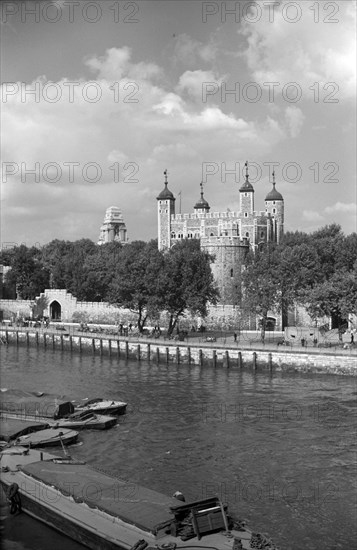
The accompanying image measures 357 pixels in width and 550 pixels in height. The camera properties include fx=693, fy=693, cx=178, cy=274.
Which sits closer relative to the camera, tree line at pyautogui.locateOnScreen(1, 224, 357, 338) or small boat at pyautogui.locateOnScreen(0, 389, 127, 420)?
small boat at pyautogui.locateOnScreen(0, 389, 127, 420)

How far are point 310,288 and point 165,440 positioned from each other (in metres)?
31.9

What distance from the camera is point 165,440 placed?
27922 mm

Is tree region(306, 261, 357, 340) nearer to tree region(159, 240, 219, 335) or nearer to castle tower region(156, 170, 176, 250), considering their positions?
tree region(159, 240, 219, 335)

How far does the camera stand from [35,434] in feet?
89.4

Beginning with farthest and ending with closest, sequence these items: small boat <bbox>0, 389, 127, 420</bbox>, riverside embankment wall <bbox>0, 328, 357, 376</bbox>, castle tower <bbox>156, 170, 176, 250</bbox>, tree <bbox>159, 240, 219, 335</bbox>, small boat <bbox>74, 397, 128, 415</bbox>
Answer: castle tower <bbox>156, 170, 176, 250</bbox> < tree <bbox>159, 240, 219, 335</bbox> < riverside embankment wall <bbox>0, 328, 357, 376</bbox> < small boat <bbox>74, 397, 128, 415</bbox> < small boat <bbox>0, 389, 127, 420</bbox>

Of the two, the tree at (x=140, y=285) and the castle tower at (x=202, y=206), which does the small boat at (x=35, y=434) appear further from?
the castle tower at (x=202, y=206)

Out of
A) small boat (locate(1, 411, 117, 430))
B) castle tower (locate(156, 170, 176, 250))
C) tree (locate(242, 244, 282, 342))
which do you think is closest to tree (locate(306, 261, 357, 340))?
tree (locate(242, 244, 282, 342))

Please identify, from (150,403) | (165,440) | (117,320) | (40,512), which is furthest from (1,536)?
(117,320)

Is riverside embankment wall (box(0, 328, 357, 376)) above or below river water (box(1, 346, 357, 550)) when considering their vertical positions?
above

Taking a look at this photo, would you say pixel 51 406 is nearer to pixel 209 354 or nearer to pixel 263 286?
pixel 209 354

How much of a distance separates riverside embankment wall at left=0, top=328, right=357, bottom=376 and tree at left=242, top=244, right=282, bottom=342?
7293mm

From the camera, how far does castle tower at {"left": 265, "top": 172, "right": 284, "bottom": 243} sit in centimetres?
8964

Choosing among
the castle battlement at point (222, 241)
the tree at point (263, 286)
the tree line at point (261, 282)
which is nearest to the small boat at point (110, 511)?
the tree line at point (261, 282)

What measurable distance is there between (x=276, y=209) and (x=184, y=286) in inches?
1351
